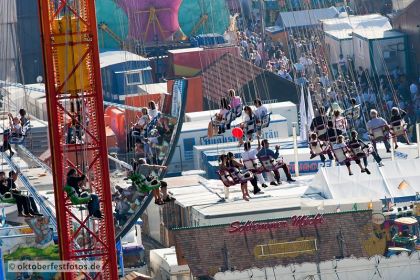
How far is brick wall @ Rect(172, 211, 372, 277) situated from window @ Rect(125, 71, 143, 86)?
84.7ft

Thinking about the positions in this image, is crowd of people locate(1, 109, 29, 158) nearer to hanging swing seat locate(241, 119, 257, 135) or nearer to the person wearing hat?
hanging swing seat locate(241, 119, 257, 135)

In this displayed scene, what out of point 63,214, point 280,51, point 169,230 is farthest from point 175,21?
point 63,214

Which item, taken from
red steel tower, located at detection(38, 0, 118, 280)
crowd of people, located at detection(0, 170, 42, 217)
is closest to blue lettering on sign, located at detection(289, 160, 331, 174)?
crowd of people, located at detection(0, 170, 42, 217)

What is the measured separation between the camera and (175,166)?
72438mm

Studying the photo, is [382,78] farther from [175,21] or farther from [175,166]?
[175,21]

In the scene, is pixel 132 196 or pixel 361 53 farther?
pixel 361 53

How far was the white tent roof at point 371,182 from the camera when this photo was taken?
203ft

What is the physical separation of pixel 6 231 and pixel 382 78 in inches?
974

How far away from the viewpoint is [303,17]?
98.2 m

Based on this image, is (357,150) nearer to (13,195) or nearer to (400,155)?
(13,195)

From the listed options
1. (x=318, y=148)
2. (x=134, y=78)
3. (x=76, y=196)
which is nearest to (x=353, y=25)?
(x=134, y=78)

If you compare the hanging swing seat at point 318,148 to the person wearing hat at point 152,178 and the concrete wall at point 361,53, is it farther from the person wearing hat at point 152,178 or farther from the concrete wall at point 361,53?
the concrete wall at point 361,53

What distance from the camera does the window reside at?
83.3 m

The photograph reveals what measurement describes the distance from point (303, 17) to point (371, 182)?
36633 millimetres
